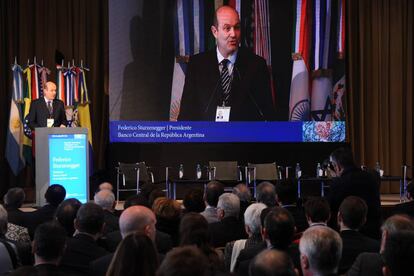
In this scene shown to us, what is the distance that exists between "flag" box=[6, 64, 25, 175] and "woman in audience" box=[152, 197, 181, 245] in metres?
6.73

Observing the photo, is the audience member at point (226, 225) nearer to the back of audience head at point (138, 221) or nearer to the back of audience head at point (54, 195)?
the back of audience head at point (138, 221)

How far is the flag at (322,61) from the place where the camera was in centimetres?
1165

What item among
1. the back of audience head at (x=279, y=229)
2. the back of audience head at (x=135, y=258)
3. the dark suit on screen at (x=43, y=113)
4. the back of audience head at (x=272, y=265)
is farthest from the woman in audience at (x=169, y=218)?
the dark suit on screen at (x=43, y=113)

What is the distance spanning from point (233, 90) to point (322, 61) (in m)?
1.80

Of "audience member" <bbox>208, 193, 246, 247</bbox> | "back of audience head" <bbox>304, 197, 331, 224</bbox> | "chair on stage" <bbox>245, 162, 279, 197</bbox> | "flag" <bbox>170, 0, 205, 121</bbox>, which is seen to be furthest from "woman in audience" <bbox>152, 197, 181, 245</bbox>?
"flag" <bbox>170, 0, 205, 121</bbox>

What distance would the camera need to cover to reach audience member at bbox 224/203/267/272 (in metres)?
3.78

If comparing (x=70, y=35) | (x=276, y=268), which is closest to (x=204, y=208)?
(x=276, y=268)

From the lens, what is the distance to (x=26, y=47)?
11.2m

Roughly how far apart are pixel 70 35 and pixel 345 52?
529 cm

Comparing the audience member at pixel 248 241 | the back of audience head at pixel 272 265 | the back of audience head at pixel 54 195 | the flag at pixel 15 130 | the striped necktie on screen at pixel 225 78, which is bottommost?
the audience member at pixel 248 241

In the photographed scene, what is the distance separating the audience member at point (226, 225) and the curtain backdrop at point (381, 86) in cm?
818

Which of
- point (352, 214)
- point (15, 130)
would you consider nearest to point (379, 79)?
point (15, 130)

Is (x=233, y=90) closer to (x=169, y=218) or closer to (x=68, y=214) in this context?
(x=169, y=218)

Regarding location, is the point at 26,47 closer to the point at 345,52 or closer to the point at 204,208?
the point at 345,52
